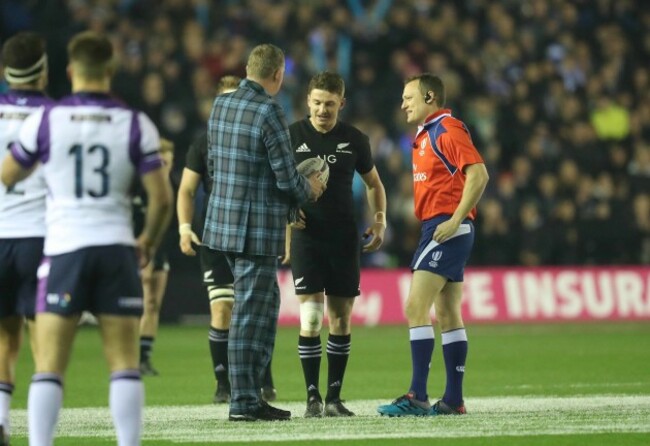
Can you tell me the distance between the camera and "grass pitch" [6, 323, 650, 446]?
8.94m

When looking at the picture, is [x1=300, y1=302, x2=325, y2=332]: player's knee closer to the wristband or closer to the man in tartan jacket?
the man in tartan jacket

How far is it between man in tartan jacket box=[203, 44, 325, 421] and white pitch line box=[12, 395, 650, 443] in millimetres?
430

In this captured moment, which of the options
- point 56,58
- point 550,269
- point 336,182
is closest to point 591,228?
point 550,269

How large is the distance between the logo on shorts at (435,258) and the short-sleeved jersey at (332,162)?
32.3 inches

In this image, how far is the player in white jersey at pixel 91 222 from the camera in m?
7.31

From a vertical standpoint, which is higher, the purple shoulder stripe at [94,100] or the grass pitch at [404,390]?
the purple shoulder stripe at [94,100]

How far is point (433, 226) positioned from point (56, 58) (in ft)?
43.9

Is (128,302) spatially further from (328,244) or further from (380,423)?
(328,244)

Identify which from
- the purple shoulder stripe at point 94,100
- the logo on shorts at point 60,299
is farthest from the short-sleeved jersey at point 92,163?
the logo on shorts at point 60,299

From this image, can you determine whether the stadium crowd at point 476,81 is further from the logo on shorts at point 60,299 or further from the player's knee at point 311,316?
the logo on shorts at point 60,299

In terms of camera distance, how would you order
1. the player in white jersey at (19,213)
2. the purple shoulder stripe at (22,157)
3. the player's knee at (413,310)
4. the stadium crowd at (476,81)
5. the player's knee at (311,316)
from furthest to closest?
the stadium crowd at (476,81) < the player's knee at (311,316) < the player's knee at (413,310) < the player in white jersey at (19,213) < the purple shoulder stripe at (22,157)

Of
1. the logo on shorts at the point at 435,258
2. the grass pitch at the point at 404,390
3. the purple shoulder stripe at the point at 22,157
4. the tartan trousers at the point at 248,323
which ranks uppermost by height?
the purple shoulder stripe at the point at 22,157


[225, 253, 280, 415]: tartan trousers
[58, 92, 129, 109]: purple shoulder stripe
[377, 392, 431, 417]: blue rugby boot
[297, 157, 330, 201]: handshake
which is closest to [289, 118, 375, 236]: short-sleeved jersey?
[297, 157, 330, 201]: handshake

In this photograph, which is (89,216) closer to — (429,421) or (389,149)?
(429,421)
